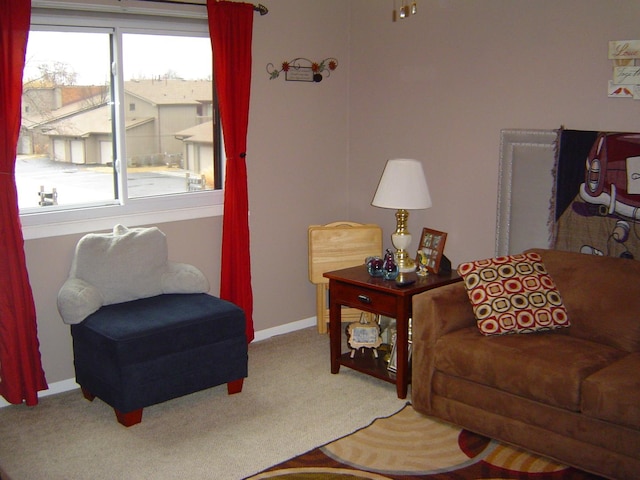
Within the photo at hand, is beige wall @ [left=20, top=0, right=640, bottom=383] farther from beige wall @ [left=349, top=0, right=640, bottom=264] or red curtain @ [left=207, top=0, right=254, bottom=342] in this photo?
red curtain @ [left=207, top=0, right=254, bottom=342]

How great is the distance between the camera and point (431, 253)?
4.00 metres

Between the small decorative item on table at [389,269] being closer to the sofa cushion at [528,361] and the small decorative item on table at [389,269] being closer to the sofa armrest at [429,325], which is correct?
the sofa armrest at [429,325]

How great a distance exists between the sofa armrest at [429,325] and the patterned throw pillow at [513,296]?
0.28ft

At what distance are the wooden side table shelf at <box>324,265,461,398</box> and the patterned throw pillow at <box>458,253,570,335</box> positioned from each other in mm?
350

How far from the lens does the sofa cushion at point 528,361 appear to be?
290 centimetres

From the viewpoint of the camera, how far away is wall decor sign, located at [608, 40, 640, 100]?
347 cm

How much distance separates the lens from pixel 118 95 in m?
3.94

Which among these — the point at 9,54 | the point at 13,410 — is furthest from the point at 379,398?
the point at 9,54

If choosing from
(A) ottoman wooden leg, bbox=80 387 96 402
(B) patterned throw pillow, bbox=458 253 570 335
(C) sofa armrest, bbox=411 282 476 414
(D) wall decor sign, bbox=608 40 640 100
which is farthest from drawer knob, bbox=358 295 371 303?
(D) wall decor sign, bbox=608 40 640 100

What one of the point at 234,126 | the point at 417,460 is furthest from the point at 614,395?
the point at 234,126

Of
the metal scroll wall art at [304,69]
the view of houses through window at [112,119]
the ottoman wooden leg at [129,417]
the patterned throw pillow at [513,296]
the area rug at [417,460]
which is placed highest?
the metal scroll wall art at [304,69]

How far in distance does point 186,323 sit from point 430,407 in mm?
1226

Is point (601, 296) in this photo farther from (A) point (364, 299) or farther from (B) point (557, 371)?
(A) point (364, 299)

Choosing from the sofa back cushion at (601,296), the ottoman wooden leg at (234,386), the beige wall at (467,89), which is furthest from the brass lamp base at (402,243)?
the ottoman wooden leg at (234,386)
